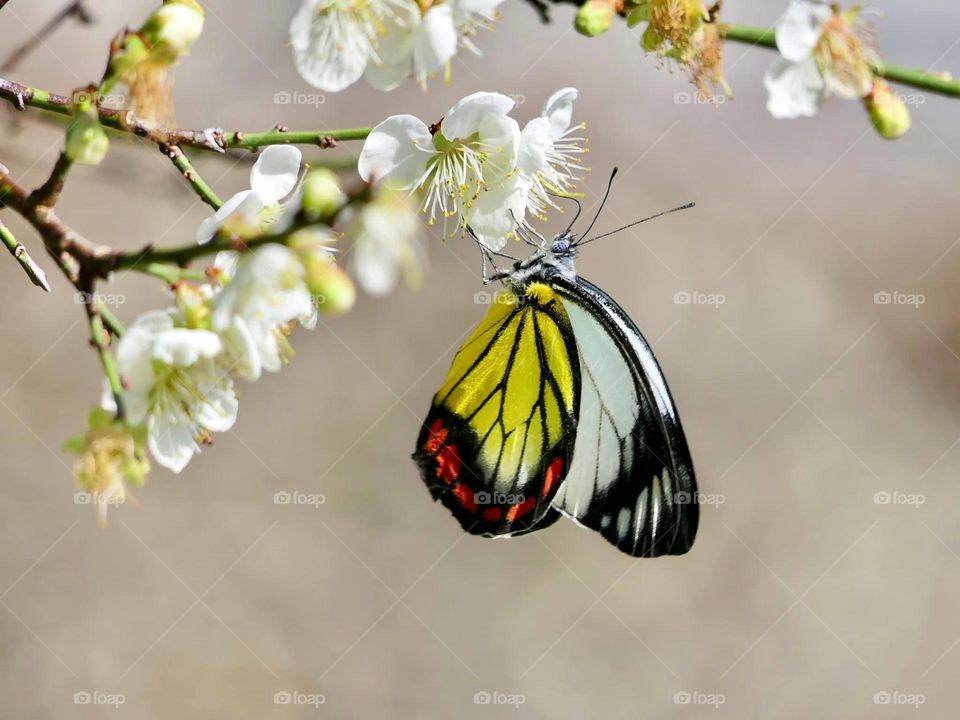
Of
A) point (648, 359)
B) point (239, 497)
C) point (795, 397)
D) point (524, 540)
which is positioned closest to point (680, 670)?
point (524, 540)

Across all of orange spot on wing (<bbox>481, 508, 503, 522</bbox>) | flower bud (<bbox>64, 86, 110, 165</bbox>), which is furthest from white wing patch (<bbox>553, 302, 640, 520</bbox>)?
flower bud (<bbox>64, 86, 110, 165</bbox>)

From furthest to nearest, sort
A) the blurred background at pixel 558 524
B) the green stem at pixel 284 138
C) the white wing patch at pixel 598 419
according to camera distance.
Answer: the blurred background at pixel 558 524
the white wing patch at pixel 598 419
the green stem at pixel 284 138

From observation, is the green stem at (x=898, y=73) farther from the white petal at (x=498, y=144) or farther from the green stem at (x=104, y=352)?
the green stem at (x=104, y=352)

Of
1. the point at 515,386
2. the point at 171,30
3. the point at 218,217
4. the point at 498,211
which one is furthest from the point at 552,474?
the point at 171,30

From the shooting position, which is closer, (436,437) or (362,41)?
(362,41)

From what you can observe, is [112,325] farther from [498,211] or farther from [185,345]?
[498,211]

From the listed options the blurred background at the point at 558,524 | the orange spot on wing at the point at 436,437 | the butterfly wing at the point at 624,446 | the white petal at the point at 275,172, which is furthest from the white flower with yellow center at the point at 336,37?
the blurred background at the point at 558,524

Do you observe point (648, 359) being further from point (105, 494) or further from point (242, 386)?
point (242, 386)
